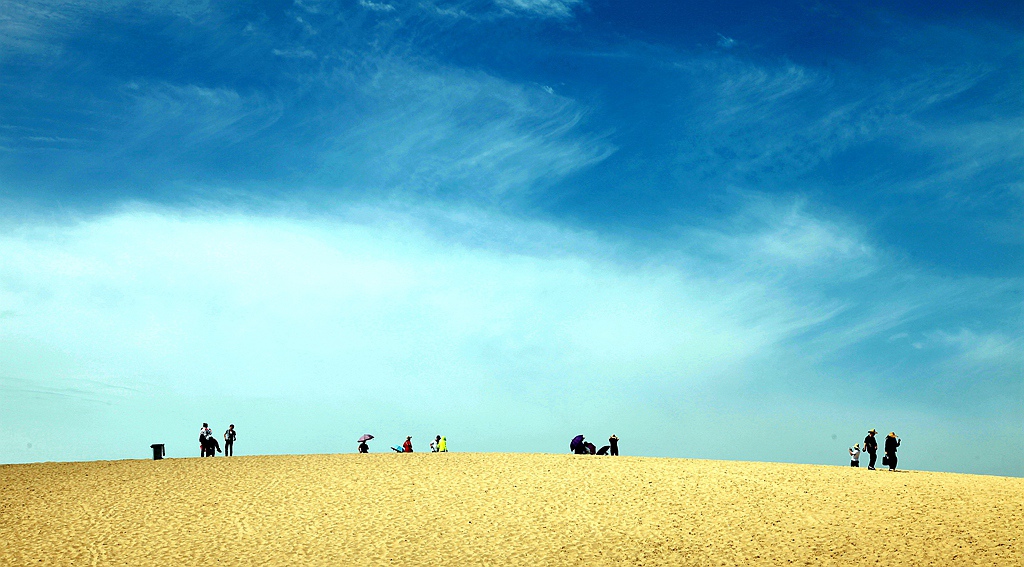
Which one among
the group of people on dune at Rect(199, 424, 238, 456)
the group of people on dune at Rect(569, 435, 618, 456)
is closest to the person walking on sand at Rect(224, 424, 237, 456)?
the group of people on dune at Rect(199, 424, 238, 456)

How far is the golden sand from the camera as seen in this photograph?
2214cm

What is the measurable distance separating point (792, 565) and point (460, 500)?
11104 mm

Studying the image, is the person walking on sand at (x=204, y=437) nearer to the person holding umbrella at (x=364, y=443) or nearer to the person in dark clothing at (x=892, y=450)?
the person holding umbrella at (x=364, y=443)

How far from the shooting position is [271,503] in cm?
2758

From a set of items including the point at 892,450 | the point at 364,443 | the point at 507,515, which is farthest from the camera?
the point at 364,443

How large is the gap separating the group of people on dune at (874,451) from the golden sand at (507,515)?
1.14 meters

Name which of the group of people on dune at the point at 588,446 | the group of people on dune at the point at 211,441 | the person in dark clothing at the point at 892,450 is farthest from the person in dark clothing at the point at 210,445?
the person in dark clothing at the point at 892,450

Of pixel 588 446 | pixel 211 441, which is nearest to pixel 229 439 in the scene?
pixel 211 441

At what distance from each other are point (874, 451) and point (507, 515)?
17101 millimetres

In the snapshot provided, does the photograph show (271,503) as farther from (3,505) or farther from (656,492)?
(656,492)

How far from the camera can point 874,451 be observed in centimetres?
3353

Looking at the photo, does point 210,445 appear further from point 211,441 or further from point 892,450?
point 892,450

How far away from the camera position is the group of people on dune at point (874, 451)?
108 ft

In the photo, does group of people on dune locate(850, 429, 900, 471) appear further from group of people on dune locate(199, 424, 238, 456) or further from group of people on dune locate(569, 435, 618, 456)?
group of people on dune locate(199, 424, 238, 456)
